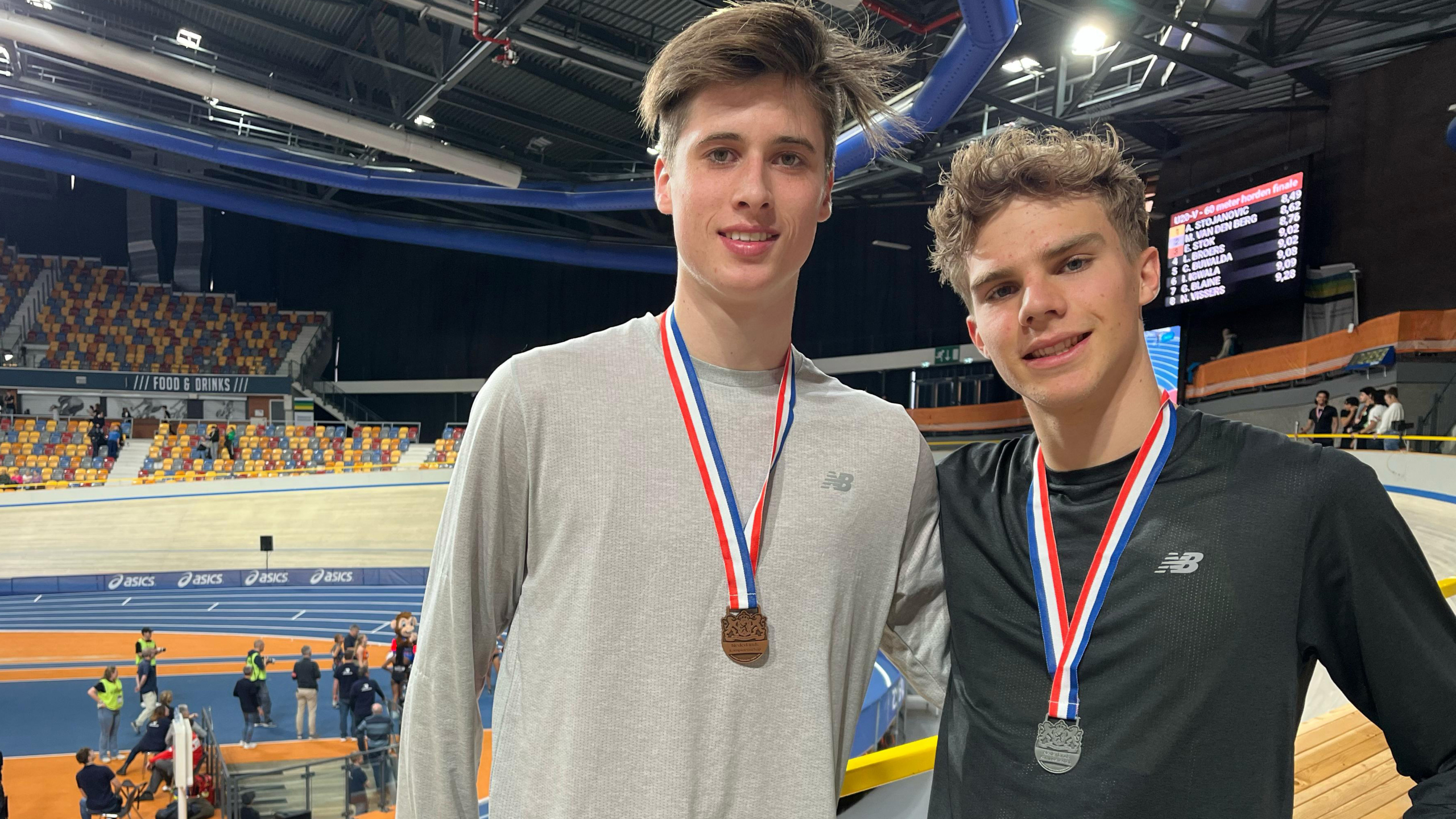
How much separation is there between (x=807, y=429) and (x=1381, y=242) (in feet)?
46.7

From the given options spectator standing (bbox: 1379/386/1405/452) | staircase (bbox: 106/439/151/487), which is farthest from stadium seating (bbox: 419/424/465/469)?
spectator standing (bbox: 1379/386/1405/452)

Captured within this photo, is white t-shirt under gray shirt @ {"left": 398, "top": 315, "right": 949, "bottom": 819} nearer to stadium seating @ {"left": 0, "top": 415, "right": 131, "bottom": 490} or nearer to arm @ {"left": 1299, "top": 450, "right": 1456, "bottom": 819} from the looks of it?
arm @ {"left": 1299, "top": 450, "right": 1456, "bottom": 819}

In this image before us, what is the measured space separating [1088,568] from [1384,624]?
35cm

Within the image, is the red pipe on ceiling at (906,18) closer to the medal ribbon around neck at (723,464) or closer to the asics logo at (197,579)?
the medal ribbon around neck at (723,464)

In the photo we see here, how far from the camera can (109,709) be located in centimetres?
859

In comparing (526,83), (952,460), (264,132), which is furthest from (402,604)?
(952,460)

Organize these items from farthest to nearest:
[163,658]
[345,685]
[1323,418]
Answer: [163,658] → [1323,418] → [345,685]

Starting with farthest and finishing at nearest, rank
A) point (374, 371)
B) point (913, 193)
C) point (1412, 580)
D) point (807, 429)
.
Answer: point (374, 371) → point (913, 193) → point (807, 429) → point (1412, 580)

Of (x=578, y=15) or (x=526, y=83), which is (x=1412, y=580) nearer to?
(x=578, y=15)

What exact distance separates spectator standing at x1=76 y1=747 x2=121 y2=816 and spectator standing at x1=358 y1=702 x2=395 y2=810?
1755 mm

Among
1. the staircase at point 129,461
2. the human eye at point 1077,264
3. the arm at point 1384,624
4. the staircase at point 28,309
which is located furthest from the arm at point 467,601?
the staircase at point 28,309

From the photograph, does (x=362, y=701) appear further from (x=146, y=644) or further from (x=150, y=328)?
(x=150, y=328)

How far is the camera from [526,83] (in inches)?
601

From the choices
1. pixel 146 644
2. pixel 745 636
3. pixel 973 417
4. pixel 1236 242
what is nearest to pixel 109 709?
pixel 146 644
